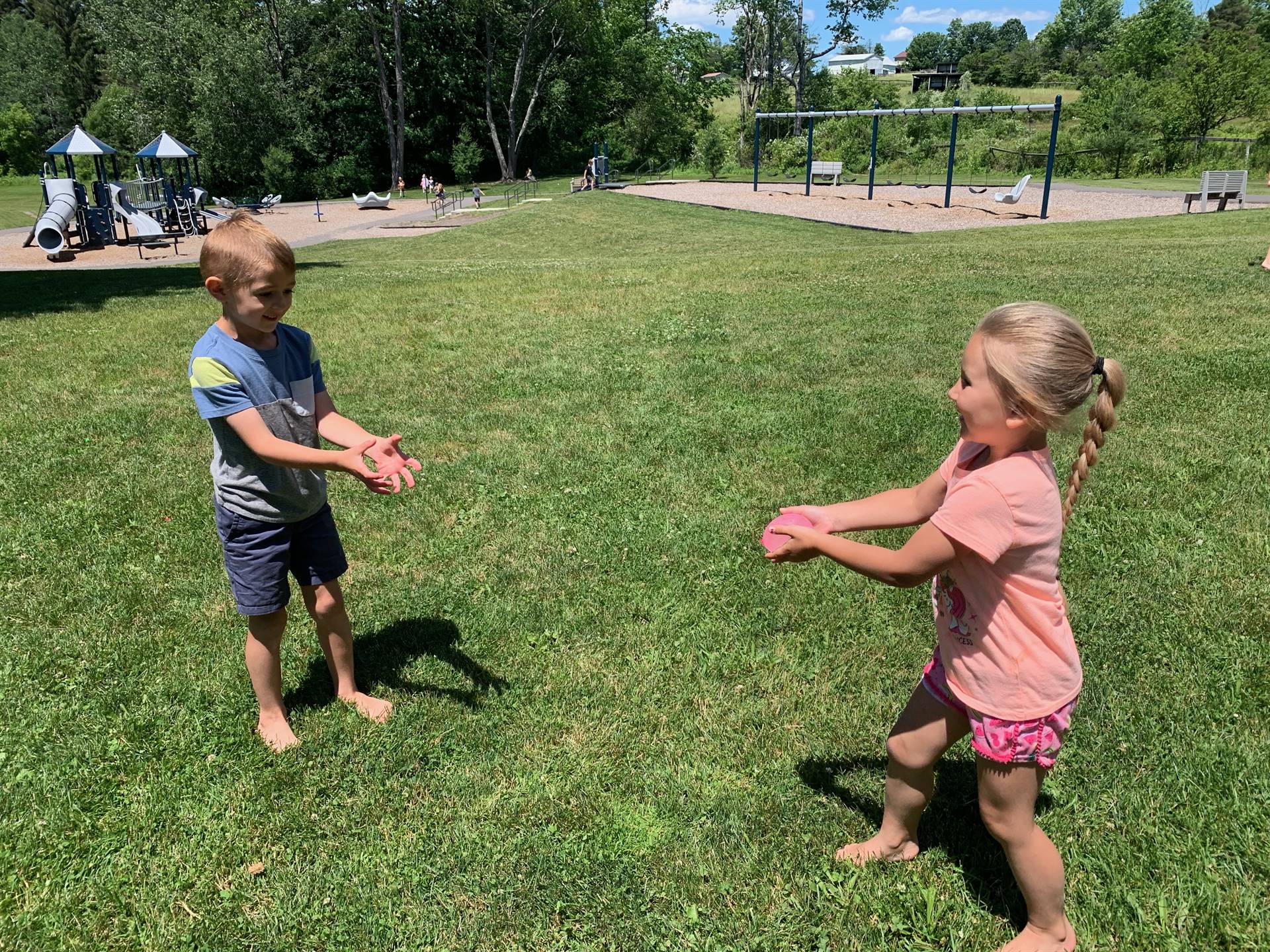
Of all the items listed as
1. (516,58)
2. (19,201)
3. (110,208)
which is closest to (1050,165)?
(110,208)

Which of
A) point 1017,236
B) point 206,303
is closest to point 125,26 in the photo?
point 206,303

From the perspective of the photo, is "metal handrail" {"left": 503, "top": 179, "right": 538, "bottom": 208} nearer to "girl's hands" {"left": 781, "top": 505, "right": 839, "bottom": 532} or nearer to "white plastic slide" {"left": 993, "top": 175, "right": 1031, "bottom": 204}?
"white plastic slide" {"left": 993, "top": 175, "right": 1031, "bottom": 204}

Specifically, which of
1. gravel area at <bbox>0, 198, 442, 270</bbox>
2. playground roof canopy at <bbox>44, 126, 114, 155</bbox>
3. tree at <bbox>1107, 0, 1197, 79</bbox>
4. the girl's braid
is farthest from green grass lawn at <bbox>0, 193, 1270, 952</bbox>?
tree at <bbox>1107, 0, 1197, 79</bbox>

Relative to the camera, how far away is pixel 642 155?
52500 mm

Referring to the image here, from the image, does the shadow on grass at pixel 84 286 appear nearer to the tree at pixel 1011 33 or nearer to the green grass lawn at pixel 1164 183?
the green grass lawn at pixel 1164 183

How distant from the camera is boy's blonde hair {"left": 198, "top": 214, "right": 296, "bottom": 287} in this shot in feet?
9.04

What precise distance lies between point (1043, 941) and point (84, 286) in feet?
50.7

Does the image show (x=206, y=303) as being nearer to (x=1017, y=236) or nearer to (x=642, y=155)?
(x=1017, y=236)

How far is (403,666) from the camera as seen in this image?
3.71 m

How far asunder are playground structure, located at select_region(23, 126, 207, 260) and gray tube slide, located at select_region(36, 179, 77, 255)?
0.6 inches

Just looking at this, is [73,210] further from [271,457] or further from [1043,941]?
[1043,941]

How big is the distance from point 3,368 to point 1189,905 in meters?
9.70

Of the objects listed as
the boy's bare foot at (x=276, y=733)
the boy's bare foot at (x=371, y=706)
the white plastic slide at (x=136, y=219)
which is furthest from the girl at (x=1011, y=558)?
the white plastic slide at (x=136, y=219)

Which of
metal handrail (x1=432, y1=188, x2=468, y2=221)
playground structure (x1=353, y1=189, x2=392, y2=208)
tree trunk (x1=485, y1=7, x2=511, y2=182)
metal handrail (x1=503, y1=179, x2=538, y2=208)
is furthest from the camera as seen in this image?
tree trunk (x1=485, y1=7, x2=511, y2=182)
